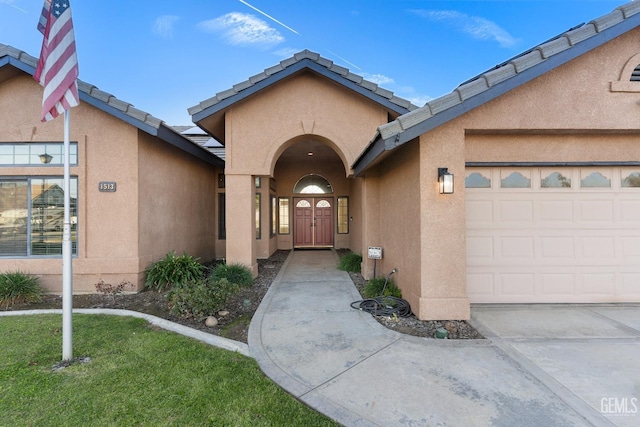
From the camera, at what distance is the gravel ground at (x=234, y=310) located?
4.40m

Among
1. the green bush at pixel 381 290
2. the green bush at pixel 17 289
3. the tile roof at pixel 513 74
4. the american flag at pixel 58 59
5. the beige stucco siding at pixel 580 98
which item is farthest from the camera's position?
the green bush at pixel 381 290

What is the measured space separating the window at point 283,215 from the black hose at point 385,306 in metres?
8.80

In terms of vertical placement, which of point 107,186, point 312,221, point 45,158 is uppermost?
point 45,158

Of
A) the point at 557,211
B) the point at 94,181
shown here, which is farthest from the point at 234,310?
the point at 557,211

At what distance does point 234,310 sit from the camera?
18.0 feet

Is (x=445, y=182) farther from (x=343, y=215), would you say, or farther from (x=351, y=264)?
(x=343, y=215)

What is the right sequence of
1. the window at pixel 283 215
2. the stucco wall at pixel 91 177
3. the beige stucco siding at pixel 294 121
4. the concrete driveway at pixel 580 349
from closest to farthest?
1. the concrete driveway at pixel 580 349
2. the stucco wall at pixel 91 177
3. the beige stucco siding at pixel 294 121
4. the window at pixel 283 215

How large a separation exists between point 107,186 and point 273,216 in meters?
7.05

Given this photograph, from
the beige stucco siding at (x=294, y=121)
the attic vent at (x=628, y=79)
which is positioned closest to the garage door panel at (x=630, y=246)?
the attic vent at (x=628, y=79)

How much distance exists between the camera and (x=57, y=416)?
2578mm

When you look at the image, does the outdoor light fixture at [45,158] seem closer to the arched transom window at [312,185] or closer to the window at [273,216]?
the window at [273,216]

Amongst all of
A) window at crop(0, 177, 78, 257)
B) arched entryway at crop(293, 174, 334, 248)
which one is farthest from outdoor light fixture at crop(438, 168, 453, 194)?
arched entryway at crop(293, 174, 334, 248)

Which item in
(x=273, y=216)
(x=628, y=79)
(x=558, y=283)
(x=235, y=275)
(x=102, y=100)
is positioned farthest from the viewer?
(x=273, y=216)

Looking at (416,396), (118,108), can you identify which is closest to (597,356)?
(416,396)
